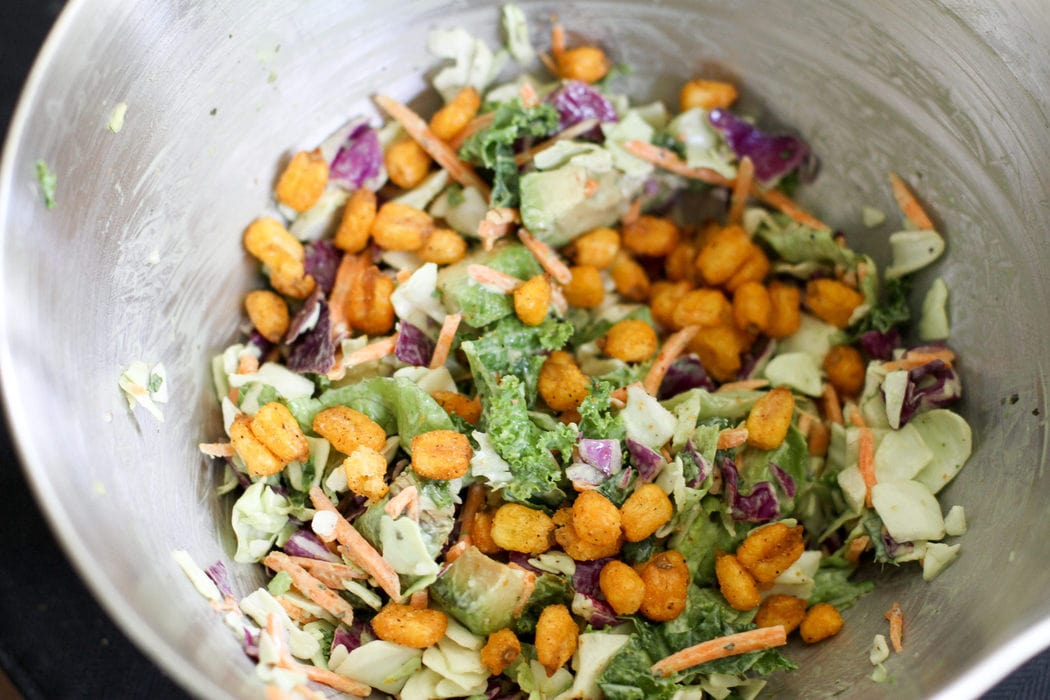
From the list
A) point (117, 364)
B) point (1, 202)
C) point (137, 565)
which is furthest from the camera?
point (117, 364)

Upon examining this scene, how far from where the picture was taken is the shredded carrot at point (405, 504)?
6.37 ft

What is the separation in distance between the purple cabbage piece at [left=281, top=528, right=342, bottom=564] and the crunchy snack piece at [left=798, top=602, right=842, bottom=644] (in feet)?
3.46

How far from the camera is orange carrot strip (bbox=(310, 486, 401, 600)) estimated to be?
6.38 ft

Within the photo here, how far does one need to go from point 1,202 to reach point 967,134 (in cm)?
204

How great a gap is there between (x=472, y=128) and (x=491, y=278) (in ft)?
1.48

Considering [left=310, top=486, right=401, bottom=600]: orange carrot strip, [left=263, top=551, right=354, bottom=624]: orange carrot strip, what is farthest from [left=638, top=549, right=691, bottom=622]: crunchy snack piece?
[left=263, top=551, right=354, bottom=624]: orange carrot strip

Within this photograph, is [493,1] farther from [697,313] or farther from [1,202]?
[1,202]

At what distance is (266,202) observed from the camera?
2.32 m

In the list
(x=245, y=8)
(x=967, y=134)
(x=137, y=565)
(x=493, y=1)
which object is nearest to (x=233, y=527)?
(x=137, y=565)

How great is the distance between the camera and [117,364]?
188cm

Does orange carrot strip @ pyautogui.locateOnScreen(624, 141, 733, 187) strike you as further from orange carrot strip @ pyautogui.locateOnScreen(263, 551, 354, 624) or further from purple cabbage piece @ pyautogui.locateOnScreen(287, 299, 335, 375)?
orange carrot strip @ pyautogui.locateOnScreen(263, 551, 354, 624)

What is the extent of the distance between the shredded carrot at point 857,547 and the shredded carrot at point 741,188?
0.96 metres

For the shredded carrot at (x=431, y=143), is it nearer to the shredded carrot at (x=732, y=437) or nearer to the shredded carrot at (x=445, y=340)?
the shredded carrot at (x=445, y=340)

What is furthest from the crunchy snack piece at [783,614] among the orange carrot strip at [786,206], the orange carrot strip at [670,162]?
the orange carrot strip at [670,162]
